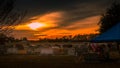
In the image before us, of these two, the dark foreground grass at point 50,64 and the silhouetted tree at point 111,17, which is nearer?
the dark foreground grass at point 50,64

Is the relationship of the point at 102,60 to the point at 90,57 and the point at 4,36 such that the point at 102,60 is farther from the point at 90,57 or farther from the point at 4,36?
the point at 4,36

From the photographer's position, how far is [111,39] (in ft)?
108

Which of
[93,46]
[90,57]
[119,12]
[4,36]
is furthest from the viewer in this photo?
[119,12]

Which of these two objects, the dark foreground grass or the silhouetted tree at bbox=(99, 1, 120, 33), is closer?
the dark foreground grass

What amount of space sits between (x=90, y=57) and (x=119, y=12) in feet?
104

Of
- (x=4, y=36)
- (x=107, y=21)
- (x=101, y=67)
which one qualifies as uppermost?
(x=107, y=21)

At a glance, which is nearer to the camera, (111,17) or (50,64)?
(50,64)

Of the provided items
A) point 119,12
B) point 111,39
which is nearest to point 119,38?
point 111,39

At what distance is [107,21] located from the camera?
223ft

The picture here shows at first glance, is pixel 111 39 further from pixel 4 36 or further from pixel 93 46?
pixel 4 36

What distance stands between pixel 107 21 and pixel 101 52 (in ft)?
101

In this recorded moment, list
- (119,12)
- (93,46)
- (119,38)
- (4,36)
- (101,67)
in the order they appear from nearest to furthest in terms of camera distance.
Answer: (4,36) < (101,67) < (119,38) < (93,46) < (119,12)

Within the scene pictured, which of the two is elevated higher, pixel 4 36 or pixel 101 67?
pixel 4 36

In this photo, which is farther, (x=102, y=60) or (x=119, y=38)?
(x=102, y=60)
